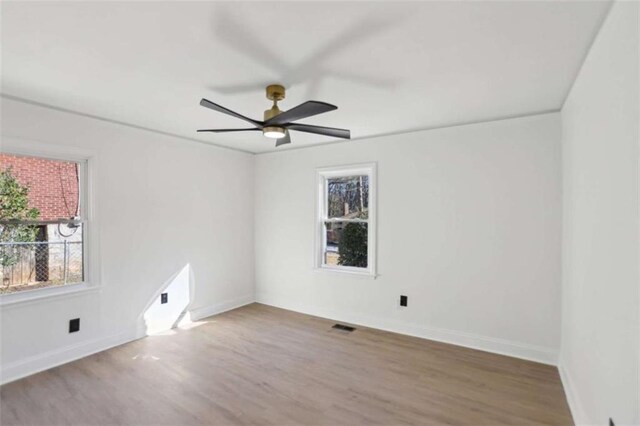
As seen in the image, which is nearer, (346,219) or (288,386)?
(288,386)

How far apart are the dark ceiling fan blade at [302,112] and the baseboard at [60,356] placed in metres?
2.78

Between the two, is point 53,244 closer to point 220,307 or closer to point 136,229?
point 136,229

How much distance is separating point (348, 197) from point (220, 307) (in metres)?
2.32

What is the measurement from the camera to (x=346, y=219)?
14.3ft

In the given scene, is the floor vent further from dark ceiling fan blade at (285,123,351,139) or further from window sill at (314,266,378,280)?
dark ceiling fan blade at (285,123,351,139)

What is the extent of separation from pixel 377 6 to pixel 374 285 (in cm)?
313

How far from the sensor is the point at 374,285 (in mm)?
4020

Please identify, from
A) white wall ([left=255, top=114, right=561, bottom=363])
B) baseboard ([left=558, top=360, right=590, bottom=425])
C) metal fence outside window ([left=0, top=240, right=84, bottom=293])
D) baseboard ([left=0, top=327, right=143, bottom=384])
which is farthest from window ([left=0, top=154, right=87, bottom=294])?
baseboard ([left=558, top=360, right=590, bottom=425])

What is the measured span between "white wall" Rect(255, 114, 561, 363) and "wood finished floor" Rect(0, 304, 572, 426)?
0.32 m

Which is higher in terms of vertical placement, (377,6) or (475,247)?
(377,6)

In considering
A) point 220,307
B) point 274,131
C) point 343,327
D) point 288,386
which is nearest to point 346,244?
point 343,327

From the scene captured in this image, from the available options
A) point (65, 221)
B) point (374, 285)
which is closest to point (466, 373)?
point (374, 285)

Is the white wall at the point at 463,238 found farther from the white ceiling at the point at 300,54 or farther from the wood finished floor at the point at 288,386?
the white ceiling at the point at 300,54

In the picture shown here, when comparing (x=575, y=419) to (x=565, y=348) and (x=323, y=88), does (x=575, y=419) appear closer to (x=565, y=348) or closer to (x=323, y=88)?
(x=565, y=348)
